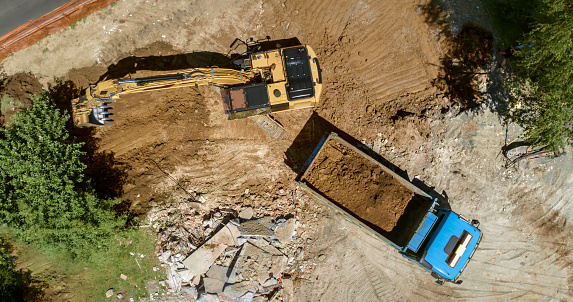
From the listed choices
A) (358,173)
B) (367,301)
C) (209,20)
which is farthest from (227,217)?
(209,20)

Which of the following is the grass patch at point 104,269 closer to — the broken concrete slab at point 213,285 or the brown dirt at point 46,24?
the broken concrete slab at point 213,285

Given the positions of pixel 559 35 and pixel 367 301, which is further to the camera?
pixel 367 301

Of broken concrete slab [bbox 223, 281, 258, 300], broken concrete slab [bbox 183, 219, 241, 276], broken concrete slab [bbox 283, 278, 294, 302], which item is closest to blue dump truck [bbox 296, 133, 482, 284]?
broken concrete slab [bbox 183, 219, 241, 276]

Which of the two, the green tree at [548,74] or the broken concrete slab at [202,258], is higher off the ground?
the green tree at [548,74]

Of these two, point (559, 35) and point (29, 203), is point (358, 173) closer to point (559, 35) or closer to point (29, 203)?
point (559, 35)

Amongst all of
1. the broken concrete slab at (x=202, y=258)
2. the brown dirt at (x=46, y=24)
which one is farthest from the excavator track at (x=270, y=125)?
the brown dirt at (x=46, y=24)
